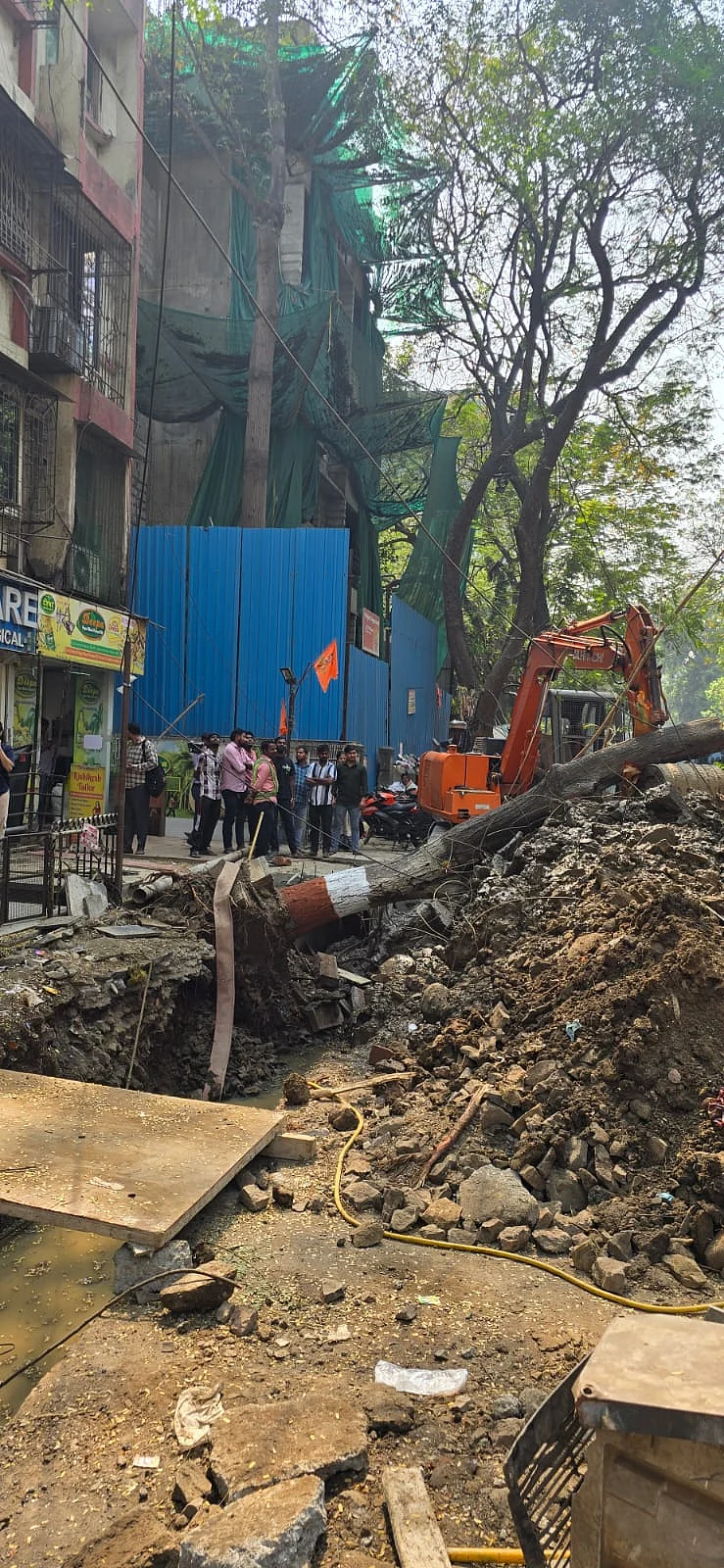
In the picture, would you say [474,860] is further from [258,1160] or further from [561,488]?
[561,488]

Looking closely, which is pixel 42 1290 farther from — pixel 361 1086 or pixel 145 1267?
pixel 361 1086

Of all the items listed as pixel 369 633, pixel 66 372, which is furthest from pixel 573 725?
pixel 66 372

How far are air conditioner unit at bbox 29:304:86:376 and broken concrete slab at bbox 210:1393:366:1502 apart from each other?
13.6m

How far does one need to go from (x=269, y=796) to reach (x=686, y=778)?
5.08 metres

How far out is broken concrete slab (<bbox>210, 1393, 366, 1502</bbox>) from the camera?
9.54 ft

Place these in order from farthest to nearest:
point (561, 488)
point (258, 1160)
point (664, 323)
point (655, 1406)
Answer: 1. point (561, 488)
2. point (664, 323)
3. point (258, 1160)
4. point (655, 1406)

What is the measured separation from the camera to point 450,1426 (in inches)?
131

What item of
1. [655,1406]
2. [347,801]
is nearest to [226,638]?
[347,801]

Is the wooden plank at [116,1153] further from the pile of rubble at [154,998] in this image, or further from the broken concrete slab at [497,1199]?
the broken concrete slab at [497,1199]

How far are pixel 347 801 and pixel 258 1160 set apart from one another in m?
9.04

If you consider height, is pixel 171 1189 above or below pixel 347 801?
below

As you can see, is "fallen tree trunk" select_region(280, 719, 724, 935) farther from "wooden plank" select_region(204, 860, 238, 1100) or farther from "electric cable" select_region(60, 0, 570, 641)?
"electric cable" select_region(60, 0, 570, 641)

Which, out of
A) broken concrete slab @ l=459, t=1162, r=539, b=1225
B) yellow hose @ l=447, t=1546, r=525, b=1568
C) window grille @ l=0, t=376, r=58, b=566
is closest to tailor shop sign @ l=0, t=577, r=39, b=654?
window grille @ l=0, t=376, r=58, b=566

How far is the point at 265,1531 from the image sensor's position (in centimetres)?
257
